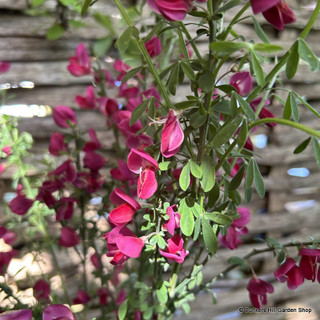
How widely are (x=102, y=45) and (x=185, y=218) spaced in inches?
26.5

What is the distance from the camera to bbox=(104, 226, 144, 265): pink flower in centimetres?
43

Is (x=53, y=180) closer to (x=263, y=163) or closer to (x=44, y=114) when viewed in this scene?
(x=44, y=114)

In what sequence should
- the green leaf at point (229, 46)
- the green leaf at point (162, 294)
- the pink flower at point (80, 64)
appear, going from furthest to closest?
the pink flower at point (80, 64) → the green leaf at point (162, 294) → the green leaf at point (229, 46)

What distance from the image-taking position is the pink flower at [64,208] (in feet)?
2.15

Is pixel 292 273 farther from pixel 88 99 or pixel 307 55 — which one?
pixel 88 99

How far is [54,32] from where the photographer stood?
3.07 ft

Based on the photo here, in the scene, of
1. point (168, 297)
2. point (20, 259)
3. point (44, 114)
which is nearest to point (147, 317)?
point (168, 297)

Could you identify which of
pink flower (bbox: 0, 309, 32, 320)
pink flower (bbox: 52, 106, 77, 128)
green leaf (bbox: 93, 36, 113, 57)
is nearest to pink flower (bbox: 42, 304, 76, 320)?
pink flower (bbox: 0, 309, 32, 320)

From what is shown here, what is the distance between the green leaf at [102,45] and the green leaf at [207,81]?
617mm

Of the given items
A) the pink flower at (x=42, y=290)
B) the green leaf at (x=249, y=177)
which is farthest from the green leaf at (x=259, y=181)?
the pink flower at (x=42, y=290)

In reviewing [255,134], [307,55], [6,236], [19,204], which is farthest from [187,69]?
[255,134]

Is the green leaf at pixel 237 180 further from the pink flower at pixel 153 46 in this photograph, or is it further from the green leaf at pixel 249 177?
the pink flower at pixel 153 46

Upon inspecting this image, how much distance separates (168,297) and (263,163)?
69 centimetres

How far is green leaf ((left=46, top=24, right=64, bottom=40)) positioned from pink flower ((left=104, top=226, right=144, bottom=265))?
2.13 ft
